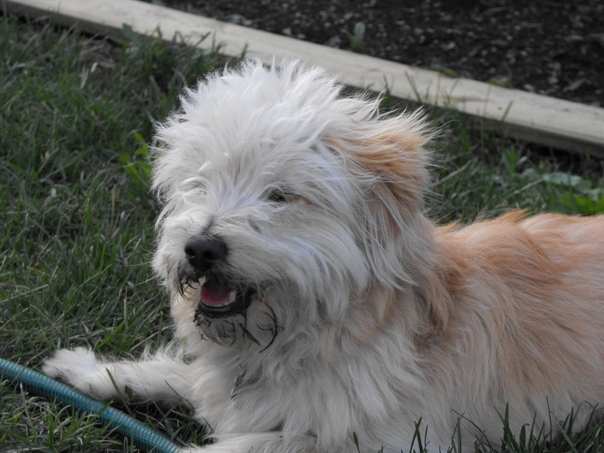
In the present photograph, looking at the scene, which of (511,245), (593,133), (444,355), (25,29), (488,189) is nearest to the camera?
(444,355)

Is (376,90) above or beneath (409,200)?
above

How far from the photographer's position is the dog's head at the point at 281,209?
228 cm

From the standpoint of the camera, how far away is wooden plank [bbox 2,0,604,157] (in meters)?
4.48

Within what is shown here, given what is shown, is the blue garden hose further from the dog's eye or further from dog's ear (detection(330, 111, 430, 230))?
dog's ear (detection(330, 111, 430, 230))

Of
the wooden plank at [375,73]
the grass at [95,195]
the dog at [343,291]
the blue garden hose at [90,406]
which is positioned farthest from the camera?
the wooden plank at [375,73]

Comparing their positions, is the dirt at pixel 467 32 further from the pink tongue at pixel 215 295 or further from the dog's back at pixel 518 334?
the pink tongue at pixel 215 295

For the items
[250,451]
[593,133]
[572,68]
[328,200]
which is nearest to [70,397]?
[250,451]

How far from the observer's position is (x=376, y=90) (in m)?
4.56

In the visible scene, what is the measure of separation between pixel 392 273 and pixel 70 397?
4.23 ft

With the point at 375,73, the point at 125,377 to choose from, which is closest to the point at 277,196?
the point at 125,377

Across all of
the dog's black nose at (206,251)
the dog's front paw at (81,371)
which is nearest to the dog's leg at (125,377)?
the dog's front paw at (81,371)

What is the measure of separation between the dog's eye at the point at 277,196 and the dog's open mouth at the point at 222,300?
0.88ft

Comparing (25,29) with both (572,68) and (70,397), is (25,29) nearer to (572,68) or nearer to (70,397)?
(70,397)

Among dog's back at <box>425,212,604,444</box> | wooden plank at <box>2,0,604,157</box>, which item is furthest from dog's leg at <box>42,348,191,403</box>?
wooden plank at <box>2,0,604,157</box>
